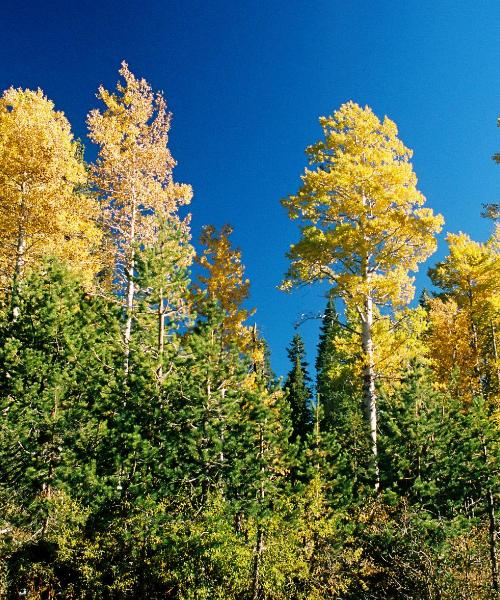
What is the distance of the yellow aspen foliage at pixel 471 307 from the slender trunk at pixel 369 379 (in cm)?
567

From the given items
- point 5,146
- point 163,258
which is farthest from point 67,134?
point 163,258

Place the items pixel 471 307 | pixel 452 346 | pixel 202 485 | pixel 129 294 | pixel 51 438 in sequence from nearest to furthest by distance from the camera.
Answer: pixel 202 485
pixel 51 438
pixel 129 294
pixel 471 307
pixel 452 346

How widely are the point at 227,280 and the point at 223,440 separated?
973 cm

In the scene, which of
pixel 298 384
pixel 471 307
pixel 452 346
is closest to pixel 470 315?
pixel 471 307

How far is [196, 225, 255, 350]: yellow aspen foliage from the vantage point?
61.3 ft

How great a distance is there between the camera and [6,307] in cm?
1321

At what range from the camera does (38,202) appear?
14.9 metres

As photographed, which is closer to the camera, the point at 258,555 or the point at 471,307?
the point at 258,555

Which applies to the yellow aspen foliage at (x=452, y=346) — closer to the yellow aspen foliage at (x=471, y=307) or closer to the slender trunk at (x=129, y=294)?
the yellow aspen foliage at (x=471, y=307)

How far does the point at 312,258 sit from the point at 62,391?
23.9 ft

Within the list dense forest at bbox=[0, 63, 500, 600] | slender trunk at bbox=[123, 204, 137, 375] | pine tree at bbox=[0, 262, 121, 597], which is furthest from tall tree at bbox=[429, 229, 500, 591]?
pine tree at bbox=[0, 262, 121, 597]

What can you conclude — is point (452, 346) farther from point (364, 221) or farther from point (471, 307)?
point (364, 221)

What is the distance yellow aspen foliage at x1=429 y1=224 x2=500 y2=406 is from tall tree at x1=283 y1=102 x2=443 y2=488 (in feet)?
19.2

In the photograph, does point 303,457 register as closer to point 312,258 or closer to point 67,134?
point 312,258
